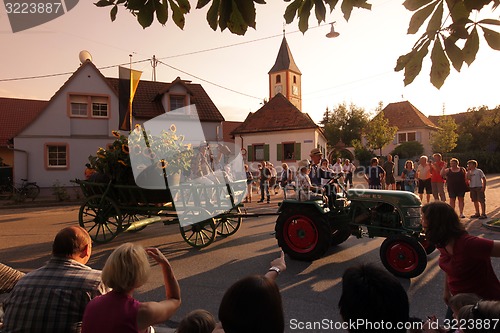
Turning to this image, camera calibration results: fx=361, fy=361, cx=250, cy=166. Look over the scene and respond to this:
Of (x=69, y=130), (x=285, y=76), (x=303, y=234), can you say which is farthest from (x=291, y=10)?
(x=285, y=76)

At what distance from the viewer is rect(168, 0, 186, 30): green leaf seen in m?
2.47

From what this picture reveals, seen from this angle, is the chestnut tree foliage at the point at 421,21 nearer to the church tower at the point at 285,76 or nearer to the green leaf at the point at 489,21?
the green leaf at the point at 489,21

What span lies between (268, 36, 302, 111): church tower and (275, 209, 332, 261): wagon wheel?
39.3 metres

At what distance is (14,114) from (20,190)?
11562 millimetres

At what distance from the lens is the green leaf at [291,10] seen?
2.50m

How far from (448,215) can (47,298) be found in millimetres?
2746

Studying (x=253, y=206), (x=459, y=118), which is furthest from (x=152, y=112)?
(x=459, y=118)

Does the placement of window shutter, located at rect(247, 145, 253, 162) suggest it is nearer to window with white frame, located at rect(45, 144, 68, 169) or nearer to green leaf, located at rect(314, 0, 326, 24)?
window with white frame, located at rect(45, 144, 68, 169)

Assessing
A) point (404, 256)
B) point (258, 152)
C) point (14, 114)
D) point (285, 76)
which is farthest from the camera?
point (285, 76)

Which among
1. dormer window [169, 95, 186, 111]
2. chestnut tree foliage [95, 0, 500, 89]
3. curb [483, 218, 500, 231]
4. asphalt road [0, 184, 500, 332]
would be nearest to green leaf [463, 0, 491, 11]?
chestnut tree foliage [95, 0, 500, 89]

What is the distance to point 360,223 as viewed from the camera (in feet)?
19.7

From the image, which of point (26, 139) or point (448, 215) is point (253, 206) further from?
point (26, 139)

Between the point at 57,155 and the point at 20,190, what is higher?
the point at 57,155

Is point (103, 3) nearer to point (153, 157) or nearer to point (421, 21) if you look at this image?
point (421, 21)
